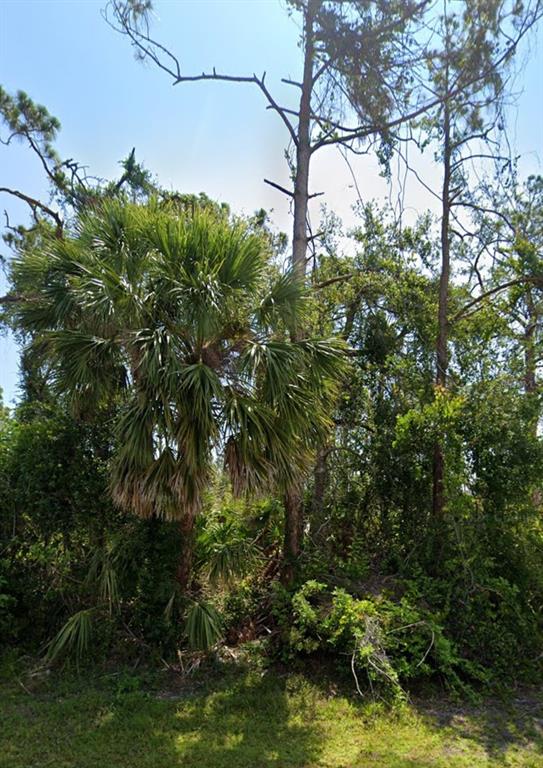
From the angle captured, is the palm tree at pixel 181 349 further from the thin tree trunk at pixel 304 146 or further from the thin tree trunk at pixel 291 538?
the thin tree trunk at pixel 304 146

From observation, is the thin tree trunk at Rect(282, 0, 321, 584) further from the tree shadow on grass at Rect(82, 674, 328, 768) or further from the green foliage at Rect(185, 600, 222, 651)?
the tree shadow on grass at Rect(82, 674, 328, 768)

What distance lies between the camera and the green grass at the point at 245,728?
4527 millimetres

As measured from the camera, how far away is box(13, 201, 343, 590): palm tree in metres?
5.92

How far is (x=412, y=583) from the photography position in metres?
7.10

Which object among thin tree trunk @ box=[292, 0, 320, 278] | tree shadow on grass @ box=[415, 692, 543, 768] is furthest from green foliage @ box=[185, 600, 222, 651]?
thin tree trunk @ box=[292, 0, 320, 278]

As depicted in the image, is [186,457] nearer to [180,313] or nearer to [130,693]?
[180,313]

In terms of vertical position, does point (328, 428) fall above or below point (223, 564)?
above

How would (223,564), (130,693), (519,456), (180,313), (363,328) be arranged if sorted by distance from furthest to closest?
1. (363,328)
2. (519,456)
3. (223,564)
4. (180,313)
5. (130,693)

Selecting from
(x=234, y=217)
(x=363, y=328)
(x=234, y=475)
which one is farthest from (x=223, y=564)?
(x=363, y=328)

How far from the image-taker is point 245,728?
16.7 feet

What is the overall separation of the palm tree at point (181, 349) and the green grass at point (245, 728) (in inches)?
60.1

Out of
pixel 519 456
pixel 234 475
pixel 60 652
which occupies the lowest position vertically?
pixel 60 652

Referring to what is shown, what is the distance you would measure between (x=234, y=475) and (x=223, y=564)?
133cm

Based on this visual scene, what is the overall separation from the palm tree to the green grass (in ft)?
5.00
